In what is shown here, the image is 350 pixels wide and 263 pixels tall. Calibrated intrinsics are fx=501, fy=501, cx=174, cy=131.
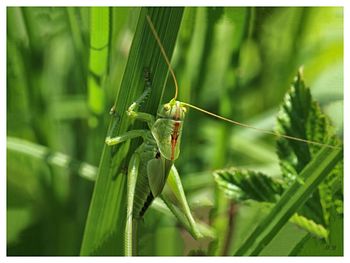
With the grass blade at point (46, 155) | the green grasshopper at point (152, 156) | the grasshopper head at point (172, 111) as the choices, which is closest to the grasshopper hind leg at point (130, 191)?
the green grasshopper at point (152, 156)

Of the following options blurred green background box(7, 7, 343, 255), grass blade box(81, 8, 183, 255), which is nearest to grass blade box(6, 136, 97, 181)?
blurred green background box(7, 7, 343, 255)

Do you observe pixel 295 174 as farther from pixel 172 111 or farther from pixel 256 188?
pixel 172 111

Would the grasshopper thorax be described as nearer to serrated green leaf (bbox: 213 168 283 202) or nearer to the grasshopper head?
the grasshopper head

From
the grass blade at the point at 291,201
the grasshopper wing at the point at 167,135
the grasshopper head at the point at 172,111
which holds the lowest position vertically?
the grass blade at the point at 291,201

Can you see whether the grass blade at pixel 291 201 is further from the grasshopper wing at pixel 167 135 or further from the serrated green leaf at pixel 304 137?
the grasshopper wing at pixel 167 135

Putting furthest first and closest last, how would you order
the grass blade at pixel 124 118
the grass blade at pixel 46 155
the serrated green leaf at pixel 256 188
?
the grass blade at pixel 46 155
the serrated green leaf at pixel 256 188
the grass blade at pixel 124 118
